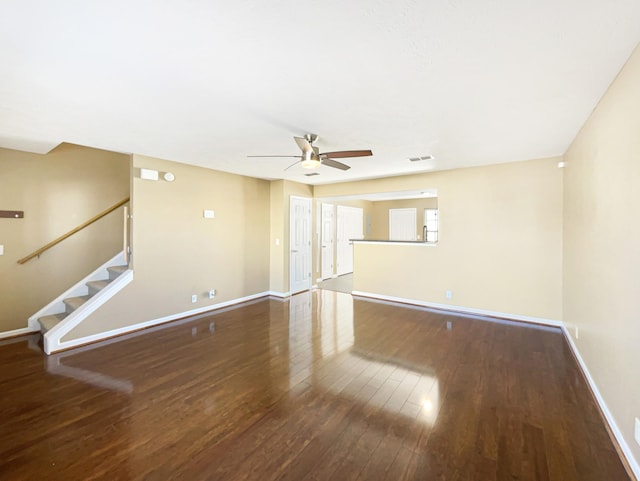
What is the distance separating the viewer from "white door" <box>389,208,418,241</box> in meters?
9.02

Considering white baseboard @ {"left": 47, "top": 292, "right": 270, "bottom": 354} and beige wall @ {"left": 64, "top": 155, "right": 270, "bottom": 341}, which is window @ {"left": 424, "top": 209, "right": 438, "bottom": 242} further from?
white baseboard @ {"left": 47, "top": 292, "right": 270, "bottom": 354}

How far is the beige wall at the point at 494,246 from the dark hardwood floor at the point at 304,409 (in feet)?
2.46

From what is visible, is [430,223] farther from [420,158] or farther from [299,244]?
[420,158]

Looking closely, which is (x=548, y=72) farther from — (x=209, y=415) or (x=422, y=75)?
(x=209, y=415)

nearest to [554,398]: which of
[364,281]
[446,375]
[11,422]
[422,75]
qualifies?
[446,375]

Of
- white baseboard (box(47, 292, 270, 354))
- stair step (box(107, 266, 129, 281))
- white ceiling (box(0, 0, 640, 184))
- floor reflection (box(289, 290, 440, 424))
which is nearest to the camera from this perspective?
white ceiling (box(0, 0, 640, 184))

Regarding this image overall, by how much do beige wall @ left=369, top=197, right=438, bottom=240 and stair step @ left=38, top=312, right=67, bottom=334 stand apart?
792cm

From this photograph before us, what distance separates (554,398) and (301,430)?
86.3 inches

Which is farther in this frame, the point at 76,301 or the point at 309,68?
the point at 76,301

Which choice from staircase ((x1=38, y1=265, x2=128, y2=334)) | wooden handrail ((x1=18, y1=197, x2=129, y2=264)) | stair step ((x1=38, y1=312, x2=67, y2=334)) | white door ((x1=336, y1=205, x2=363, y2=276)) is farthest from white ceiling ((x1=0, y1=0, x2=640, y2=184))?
white door ((x1=336, y1=205, x2=363, y2=276))

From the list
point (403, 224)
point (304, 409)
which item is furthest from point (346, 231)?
point (304, 409)

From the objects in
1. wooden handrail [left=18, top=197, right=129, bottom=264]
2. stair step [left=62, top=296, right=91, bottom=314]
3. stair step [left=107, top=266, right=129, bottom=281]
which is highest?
wooden handrail [left=18, top=197, right=129, bottom=264]

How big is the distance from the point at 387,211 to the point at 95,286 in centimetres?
785

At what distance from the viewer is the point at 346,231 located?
28.1 ft
